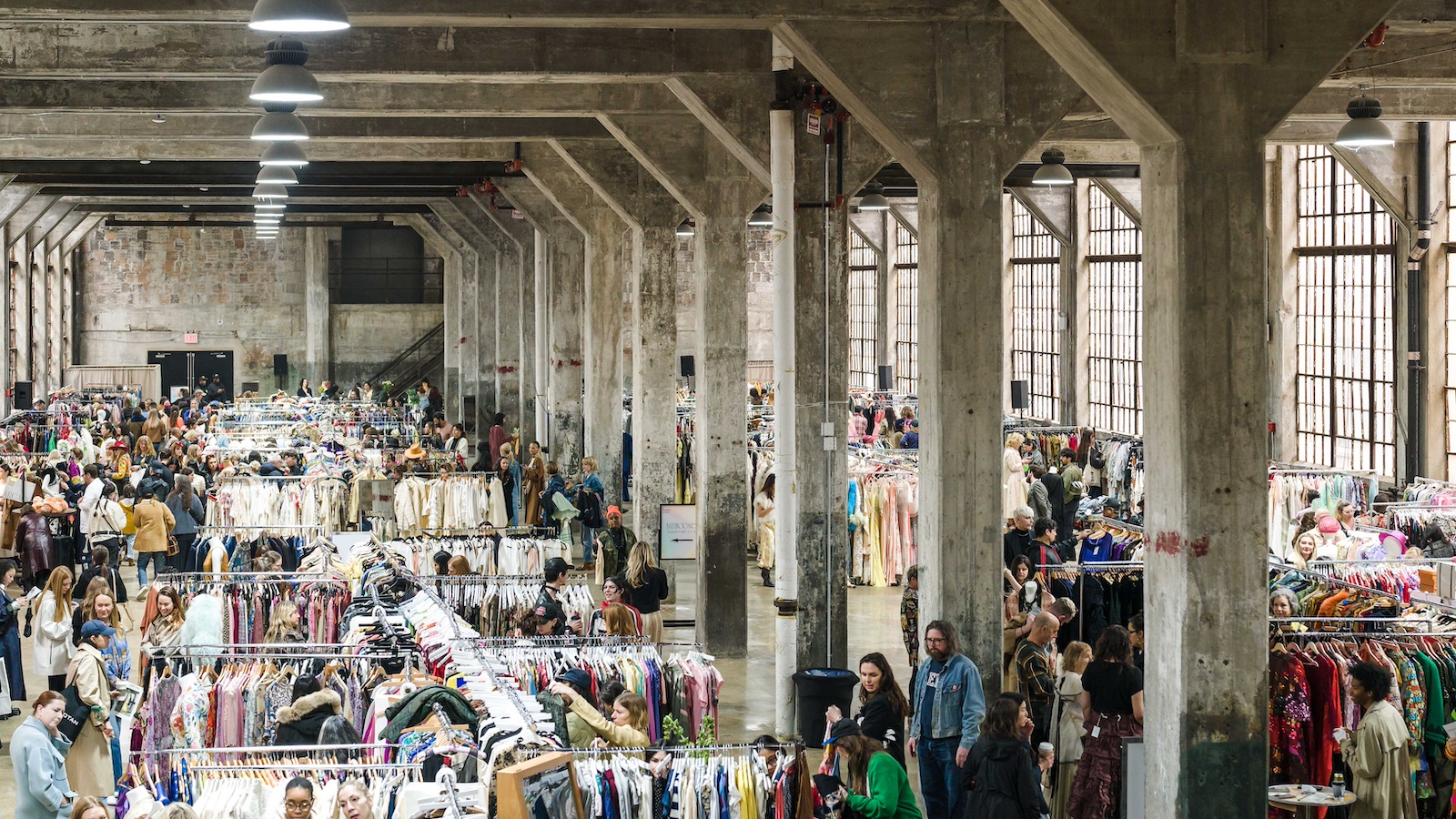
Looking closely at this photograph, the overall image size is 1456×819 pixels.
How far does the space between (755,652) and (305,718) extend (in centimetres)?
767

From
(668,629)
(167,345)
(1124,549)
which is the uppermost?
(167,345)

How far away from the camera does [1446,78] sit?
13734mm

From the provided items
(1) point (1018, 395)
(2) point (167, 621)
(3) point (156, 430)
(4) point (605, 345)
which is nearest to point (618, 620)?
(2) point (167, 621)

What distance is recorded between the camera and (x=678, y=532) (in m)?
15.9

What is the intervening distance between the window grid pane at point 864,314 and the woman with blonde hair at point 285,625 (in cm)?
2700

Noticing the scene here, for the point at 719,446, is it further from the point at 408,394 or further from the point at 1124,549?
the point at 408,394

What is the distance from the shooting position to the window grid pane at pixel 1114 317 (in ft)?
79.8

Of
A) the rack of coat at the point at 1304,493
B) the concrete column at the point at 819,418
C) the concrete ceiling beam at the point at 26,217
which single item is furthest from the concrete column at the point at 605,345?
the concrete ceiling beam at the point at 26,217

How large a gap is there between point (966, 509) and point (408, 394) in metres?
30.3

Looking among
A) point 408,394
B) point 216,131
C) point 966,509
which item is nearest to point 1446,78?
point 966,509

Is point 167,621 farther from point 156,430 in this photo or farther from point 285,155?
point 156,430

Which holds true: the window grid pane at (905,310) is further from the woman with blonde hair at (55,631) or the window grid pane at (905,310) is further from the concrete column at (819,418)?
the woman with blonde hair at (55,631)

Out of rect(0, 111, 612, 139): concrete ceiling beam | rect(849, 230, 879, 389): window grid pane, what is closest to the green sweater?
rect(0, 111, 612, 139): concrete ceiling beam

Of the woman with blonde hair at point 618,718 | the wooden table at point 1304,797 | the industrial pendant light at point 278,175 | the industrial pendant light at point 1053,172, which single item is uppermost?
the industrial pendant light at point 1053,172
